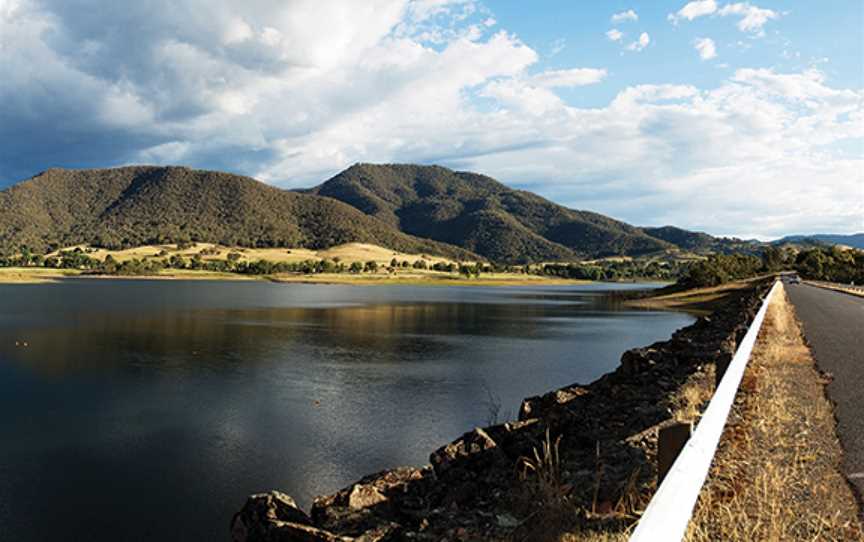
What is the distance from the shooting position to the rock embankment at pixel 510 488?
23.2 feet

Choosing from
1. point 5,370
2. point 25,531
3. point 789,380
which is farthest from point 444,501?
point 5,370

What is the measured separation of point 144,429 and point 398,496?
1495cm

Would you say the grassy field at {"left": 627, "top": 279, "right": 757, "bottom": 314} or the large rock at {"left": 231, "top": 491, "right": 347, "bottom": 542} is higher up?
the large rock at {"left": 231, "top": 491, "right": 347, "bottom": 542}

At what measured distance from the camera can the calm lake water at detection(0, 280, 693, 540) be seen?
606 inches

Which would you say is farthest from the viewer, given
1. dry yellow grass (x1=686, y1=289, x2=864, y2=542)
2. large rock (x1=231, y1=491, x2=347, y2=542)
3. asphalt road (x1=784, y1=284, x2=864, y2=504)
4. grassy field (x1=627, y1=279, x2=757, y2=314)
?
grassy field (x1=627, y1=279, x2=757, y2=314)

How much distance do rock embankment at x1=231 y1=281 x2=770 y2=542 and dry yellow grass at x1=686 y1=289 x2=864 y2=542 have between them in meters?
0.81

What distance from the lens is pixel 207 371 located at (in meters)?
34.1

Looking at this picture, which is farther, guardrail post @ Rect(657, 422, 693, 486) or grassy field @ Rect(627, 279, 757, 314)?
grassy field @ Rect(627, 279, 757, 314)

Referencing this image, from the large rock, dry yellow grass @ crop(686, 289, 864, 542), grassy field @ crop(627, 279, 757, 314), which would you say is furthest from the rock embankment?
grassy field @ crop(627, 279, 757, 314)

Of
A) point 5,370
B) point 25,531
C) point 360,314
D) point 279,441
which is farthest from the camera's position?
point 360,314

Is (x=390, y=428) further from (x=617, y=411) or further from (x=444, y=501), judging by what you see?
(x=444, y=501)

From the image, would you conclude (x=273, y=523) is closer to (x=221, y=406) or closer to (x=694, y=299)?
(x=221, y=406)

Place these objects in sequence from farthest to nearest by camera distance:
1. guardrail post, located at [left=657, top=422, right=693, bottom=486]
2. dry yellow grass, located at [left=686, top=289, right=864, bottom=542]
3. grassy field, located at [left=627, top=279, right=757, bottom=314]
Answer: grassy field, located at [left=627, top=279, right=757, bottom=314], dry yellow grass, located at [left=686, top=289, right=864, bottom=542], guardrail post, located at [left=657, top=422, right=693, bottom=486]

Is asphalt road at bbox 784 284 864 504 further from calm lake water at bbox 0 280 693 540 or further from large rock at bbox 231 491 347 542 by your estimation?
calm lake water at bbox 0 280 693 540
